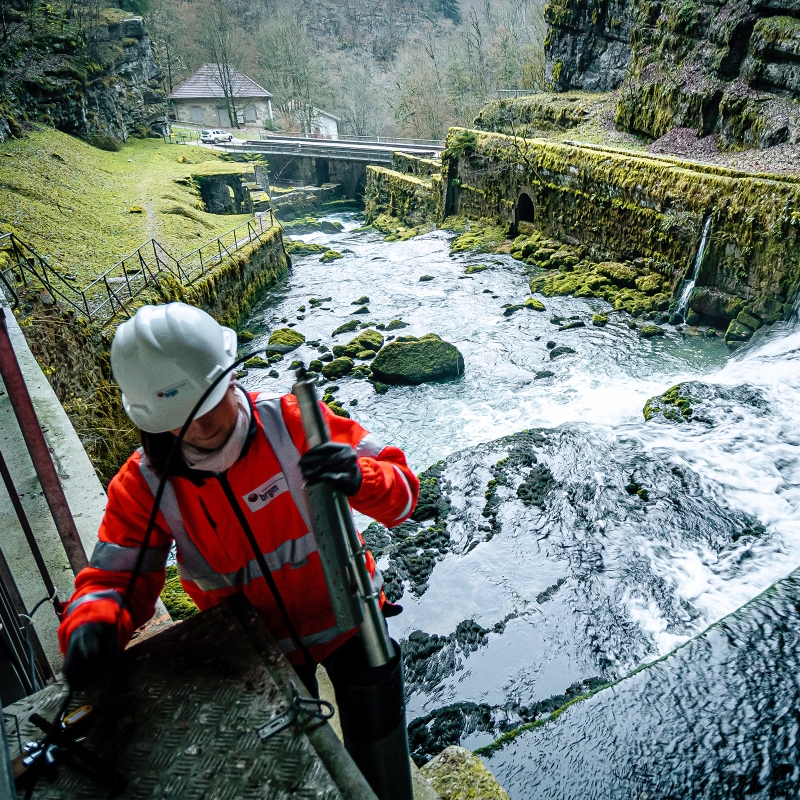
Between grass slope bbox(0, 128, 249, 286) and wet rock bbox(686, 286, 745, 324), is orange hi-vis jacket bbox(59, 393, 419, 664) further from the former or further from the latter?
wet rock bbox(686, 286, 745, 324)

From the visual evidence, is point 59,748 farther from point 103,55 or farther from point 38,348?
point 103,55

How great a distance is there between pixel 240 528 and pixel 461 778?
2061 mm

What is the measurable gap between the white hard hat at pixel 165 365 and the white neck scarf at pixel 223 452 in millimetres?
100

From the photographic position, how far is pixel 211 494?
6.40 ft

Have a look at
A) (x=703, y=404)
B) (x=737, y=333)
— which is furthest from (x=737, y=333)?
(x=703, y=404)

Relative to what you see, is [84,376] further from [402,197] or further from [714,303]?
[402,197]

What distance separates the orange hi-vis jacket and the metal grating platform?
168 millimetres

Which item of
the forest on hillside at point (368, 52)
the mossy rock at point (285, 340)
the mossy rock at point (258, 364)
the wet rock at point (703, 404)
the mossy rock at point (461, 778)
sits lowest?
the mossy rock at point (258, 364)

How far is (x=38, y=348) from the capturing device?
7.18 meters

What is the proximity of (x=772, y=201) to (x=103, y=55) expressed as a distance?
1363 inches

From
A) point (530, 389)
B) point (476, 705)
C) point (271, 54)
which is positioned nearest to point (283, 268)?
point (530, 389)

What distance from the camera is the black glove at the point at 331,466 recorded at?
5.63ft

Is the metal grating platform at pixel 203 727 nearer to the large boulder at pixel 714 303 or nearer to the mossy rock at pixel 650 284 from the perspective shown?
the large boulder at pixel 714 303

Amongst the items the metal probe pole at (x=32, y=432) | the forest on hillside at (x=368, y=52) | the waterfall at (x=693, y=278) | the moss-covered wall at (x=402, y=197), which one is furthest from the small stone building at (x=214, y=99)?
the metal probe pole at (x=32, y=432)
